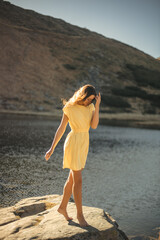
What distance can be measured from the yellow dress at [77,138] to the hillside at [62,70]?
26625 millimetres

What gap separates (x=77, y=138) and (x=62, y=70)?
151 feet

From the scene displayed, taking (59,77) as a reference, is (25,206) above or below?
below

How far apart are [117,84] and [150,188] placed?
44.1m

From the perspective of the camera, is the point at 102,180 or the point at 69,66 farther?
the point at 69,66

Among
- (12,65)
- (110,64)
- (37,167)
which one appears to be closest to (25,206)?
(37,167)

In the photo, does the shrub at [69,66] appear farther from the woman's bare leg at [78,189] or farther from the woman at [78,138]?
the woman's bare leg at [78,189]

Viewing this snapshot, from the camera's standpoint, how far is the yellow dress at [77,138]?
3125mm

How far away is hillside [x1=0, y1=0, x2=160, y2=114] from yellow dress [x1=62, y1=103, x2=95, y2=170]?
2662 centimetres

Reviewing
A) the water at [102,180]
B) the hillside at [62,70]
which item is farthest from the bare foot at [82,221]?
the hillside at [62,70]

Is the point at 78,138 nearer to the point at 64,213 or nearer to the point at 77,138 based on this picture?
the point at 77,138

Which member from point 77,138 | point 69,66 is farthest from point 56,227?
point 69,66

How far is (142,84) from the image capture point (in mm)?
51812

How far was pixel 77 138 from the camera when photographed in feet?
10.3

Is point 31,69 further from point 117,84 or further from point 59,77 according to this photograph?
point 117,84
